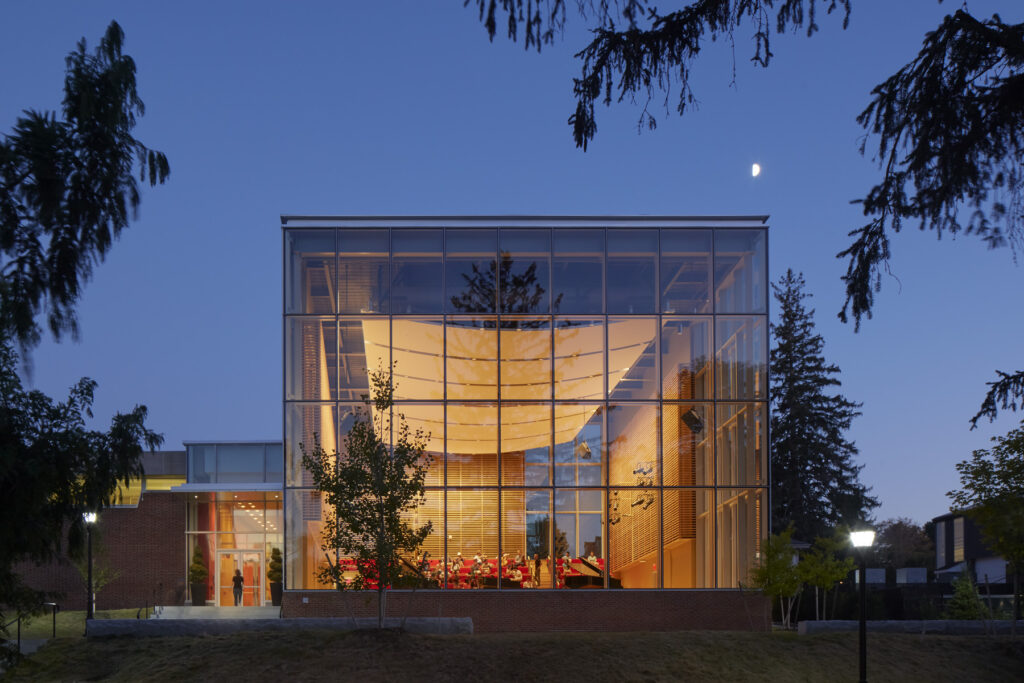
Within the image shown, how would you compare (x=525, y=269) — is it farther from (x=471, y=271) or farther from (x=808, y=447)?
(x=808, y=447)

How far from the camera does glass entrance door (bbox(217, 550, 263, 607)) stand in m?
41.8

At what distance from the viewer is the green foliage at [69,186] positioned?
10070 millimetres

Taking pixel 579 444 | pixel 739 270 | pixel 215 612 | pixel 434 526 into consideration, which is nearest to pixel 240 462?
pixel 215 612

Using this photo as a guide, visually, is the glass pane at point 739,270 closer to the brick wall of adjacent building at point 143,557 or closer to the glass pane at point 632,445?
the glass pane at point 632,445

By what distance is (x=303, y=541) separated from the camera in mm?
28234

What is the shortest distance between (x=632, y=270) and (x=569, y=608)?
894 centimetres

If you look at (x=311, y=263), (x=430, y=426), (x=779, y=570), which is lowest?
(x=779, y=570)

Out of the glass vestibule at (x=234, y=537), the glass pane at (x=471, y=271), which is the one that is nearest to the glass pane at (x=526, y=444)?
the glass pane at (x=471, y=271)

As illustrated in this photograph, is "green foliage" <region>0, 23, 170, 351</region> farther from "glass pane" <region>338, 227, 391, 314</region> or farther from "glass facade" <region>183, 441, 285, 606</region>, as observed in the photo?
"glass facade" <region>183, 441, 285, 606</region>

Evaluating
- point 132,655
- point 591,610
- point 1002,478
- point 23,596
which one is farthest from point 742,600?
point 23,596

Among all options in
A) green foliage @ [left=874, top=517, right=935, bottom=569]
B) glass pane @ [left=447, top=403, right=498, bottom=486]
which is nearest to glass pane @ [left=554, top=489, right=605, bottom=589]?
glass pane @ [left=447, top=403, right=498, bottom=486]

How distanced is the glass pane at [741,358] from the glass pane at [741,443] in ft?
1.22

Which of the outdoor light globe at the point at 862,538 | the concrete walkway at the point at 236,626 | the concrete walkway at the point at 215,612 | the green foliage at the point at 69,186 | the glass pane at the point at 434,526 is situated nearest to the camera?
the green foliage at the point at 69,186

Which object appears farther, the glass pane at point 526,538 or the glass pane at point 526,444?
the glass pane at point 526,444
